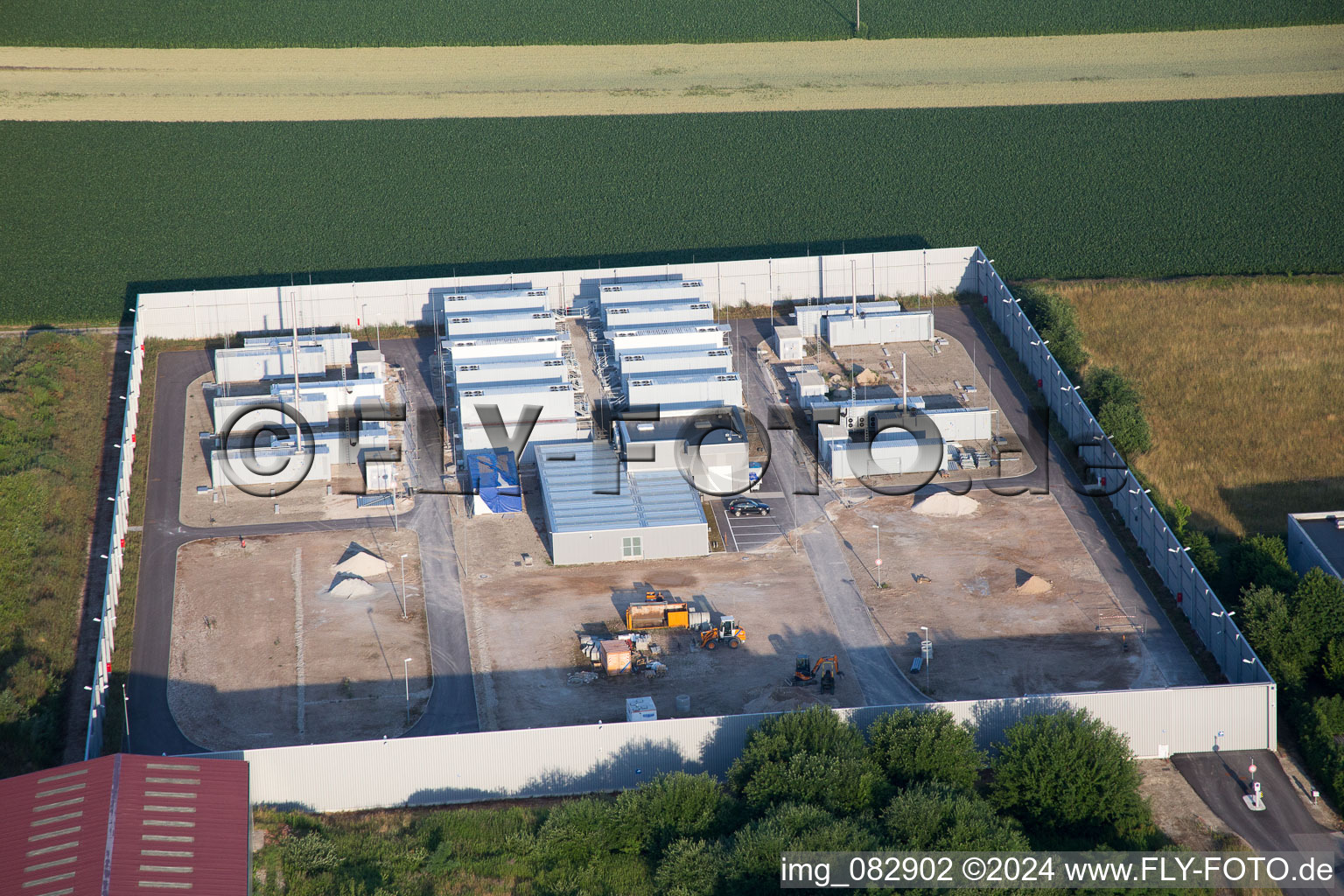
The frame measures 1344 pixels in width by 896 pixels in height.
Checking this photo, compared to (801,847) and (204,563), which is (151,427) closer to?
(204,563)

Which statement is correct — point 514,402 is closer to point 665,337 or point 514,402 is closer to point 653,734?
point 665,337

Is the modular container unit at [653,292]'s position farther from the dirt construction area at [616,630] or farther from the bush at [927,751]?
the bush at [927,751]

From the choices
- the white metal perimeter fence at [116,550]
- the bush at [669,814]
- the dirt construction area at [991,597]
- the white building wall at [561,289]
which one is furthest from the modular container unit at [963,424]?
the white metal perimeter fence at [116,550]

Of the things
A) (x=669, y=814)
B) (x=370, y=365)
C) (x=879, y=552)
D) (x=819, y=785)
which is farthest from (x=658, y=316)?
(x=819, y=785)

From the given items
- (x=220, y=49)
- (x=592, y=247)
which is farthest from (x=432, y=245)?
(x=220, y=49)

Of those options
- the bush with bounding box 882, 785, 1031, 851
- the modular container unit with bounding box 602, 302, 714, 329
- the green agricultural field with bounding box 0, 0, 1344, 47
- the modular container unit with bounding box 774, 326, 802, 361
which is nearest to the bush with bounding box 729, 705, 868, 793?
the bush with bounding box 882, 785, 1031, 851

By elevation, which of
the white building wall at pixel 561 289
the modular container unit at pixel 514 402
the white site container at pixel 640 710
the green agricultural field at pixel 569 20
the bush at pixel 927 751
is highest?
the green agricultural field at pixel 569 20

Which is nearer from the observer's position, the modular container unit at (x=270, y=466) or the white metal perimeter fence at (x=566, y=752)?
the white metal perimeter fence at (x=566, y=752)
